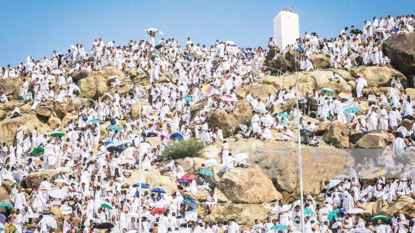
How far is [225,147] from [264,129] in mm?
3028

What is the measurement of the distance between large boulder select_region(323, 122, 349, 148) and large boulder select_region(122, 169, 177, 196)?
28.5ft

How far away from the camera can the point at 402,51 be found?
35.8m

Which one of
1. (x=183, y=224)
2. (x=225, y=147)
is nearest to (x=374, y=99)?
(x=225, y=147)

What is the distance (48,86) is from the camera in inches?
1492

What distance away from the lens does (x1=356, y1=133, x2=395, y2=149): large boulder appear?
26062mm

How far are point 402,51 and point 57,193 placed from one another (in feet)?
81.4

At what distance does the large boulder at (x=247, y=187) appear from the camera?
23.9m

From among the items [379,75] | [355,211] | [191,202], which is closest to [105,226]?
[191,202]

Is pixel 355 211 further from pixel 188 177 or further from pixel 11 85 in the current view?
pixel 11 85

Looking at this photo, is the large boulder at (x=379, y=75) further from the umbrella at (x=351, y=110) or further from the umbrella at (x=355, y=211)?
the umbrella at (x=355, y=211)

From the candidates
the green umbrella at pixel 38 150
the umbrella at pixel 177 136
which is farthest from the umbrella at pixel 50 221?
the umbrella at pixel 177 136

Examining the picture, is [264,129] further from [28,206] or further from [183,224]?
[28,206]

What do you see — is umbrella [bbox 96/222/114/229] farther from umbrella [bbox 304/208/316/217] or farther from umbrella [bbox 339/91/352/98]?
umbrella [bbox 339/91/352/98]

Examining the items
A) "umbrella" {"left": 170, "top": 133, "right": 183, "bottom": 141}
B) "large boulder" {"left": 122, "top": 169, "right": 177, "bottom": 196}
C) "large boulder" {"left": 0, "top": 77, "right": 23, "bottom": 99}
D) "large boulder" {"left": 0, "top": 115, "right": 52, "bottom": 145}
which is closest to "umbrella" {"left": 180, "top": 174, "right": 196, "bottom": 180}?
"large boulder" {"left": 122, "top": 169, "right": 177, "bottom": 196}
